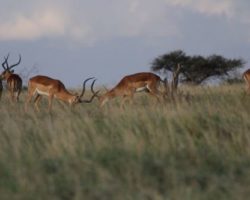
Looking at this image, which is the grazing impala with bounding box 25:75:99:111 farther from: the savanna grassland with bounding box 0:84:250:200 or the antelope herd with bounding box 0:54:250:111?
the savanna grassland with bounding box 0:84:250:200

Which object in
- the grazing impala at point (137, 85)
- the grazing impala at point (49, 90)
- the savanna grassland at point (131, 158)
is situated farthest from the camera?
the grazing impala at point (137, 85)

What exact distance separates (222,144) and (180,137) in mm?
552

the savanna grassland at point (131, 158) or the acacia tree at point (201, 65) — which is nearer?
the savanna grassland at point (131, 158)

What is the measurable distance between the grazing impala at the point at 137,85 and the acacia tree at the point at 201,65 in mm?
13733

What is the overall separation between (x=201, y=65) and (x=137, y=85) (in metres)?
14.8

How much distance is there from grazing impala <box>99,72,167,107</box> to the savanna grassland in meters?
8.17

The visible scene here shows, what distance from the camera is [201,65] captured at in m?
31.5

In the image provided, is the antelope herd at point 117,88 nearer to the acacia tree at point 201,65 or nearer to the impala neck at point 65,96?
the impala neck at point 65,96

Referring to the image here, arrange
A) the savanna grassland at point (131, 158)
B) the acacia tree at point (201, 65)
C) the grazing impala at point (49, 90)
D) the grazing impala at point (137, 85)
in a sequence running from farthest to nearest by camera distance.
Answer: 1. the acacia tree at point (201, 65)
2. the grazing impala at point (137, 85)
3. the grazing impala at point (49, 90)
4. the savanna grassland at point (131, 158)

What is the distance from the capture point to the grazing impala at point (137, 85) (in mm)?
17078

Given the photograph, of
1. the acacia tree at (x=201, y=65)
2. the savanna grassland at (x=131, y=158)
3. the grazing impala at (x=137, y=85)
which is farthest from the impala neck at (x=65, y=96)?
the acacia tree at (x=201, y=65)

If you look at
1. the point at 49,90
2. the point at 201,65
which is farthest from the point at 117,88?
the point at 201,65

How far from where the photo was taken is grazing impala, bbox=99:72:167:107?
56.0ft

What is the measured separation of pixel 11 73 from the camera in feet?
65.1
